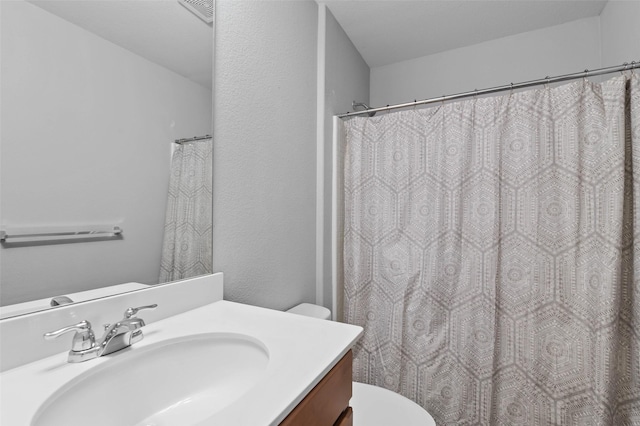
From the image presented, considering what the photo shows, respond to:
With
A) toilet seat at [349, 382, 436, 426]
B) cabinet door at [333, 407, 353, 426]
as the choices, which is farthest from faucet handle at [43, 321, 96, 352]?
toilet seat at [349, 382, 436, 426]

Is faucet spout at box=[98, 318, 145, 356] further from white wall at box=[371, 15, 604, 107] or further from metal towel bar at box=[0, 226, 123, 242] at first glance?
white wall at box=[371, 15, 604, 107]

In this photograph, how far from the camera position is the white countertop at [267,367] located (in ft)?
1.60

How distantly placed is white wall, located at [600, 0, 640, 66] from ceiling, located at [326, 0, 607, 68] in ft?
0.39

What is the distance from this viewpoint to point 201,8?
106cm

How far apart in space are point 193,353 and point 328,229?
A: 43.8 inches

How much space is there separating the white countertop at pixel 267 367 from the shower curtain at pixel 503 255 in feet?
2.97

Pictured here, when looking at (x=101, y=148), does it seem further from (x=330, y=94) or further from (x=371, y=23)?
(x=371, y=23)

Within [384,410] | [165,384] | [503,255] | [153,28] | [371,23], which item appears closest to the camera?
[165,384]

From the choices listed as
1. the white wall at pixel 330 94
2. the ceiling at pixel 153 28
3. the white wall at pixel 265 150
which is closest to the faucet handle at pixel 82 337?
the white wall at pixel 265 150

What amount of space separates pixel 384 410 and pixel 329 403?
2.66 ft

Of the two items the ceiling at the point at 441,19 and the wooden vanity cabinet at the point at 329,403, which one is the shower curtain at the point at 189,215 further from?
the ceiling at the point at 441,19

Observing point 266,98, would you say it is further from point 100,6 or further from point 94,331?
point 94,331

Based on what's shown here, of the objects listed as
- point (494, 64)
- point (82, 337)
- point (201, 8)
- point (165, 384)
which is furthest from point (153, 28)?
point (494, 64)

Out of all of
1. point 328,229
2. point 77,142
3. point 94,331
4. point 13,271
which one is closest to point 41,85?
point 77,142
